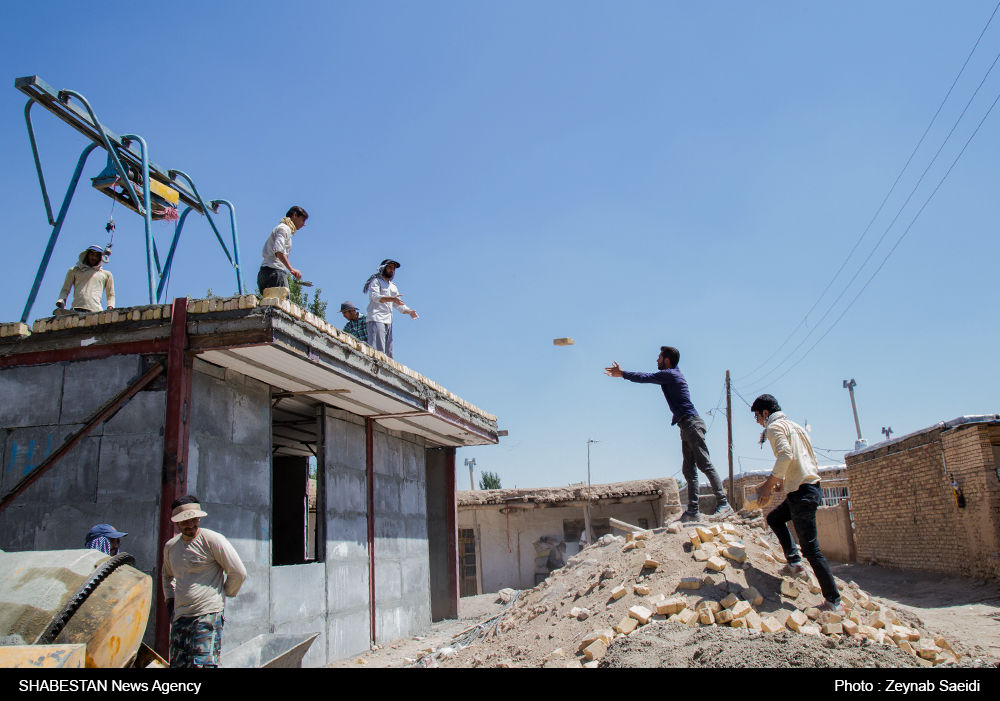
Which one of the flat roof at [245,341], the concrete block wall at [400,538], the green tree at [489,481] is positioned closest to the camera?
the flat roof at [245,341]

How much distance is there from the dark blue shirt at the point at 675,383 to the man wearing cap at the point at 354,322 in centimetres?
393

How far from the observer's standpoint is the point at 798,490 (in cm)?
572

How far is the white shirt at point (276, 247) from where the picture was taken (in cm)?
748

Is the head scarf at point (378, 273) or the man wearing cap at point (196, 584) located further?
the head scarf at point (378, 273)

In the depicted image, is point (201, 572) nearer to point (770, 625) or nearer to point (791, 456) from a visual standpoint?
point (770, 625)

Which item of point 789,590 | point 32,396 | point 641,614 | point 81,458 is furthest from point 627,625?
point 32,396

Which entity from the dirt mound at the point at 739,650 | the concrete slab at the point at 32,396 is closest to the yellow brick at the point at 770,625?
the dirt mound at the point at 739,650

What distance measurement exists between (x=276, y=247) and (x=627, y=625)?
5288 millimetres

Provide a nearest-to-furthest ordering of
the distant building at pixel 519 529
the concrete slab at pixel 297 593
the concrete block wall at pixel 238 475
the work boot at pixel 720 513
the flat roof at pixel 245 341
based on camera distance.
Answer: the flat roof at pixel 245 341 → the concrete block wall at pixel 238 475 → the concrete slab at pixel 297 593 → the work boot at pixel 720 513 → the distant building at pixel 519 529

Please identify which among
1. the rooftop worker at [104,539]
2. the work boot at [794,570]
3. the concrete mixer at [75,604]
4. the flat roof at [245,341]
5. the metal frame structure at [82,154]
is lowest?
the work boot at [794,570]

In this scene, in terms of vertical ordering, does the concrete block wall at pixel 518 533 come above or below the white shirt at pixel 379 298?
below

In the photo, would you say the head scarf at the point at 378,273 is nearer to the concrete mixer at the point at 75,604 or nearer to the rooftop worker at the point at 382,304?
the rooftop worker at the point at 382,304
